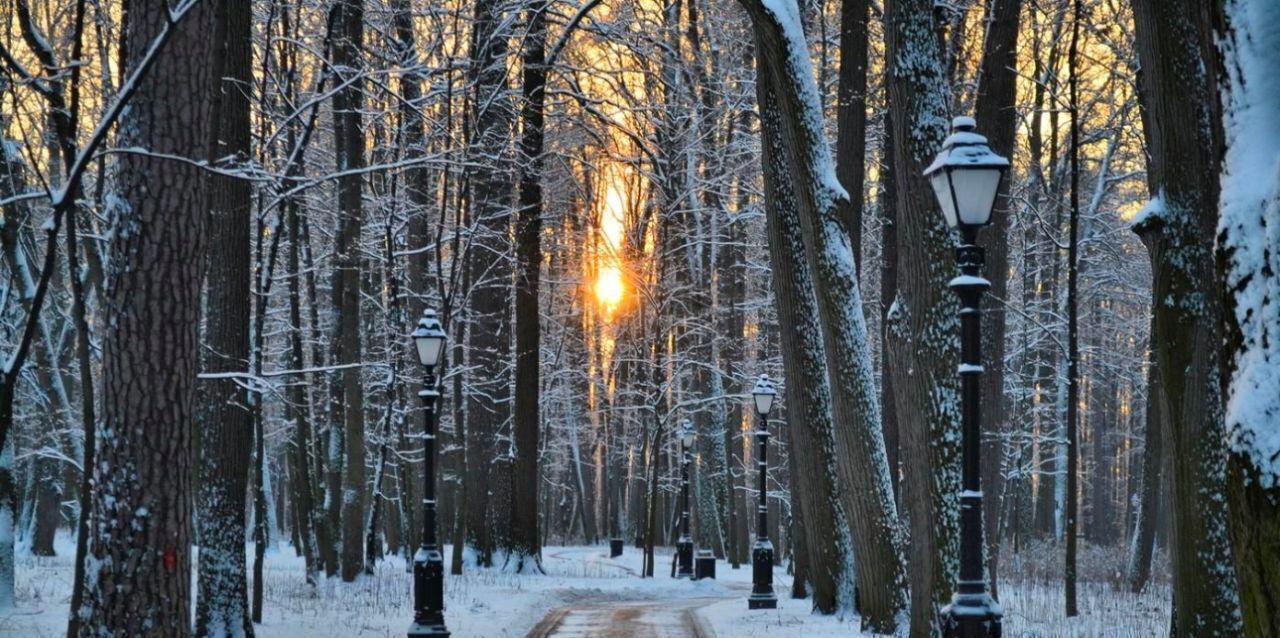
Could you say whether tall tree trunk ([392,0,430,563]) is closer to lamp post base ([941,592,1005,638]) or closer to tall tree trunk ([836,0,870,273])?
tall tree trunk ([836,0,870,273])

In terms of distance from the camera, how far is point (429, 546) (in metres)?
13.2

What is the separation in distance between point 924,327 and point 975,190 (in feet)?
11.5

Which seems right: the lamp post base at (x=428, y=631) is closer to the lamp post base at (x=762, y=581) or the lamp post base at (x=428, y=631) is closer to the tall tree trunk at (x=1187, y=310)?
the lamp post base at (x=762, y=581)

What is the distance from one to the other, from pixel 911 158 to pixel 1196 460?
3.62 meters

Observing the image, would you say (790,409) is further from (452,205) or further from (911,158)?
(452,205)

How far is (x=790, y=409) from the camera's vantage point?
15.6 metres

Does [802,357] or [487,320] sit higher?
[487,320]

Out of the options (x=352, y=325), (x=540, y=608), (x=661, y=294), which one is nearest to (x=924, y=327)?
(x=540, y=608)

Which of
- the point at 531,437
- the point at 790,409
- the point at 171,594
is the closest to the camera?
the point at 171,594

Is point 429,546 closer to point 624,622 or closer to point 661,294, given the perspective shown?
point 624,622

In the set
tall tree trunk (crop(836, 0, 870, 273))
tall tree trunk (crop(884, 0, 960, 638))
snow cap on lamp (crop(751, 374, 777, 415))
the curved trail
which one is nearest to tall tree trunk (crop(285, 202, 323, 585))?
the curved trail

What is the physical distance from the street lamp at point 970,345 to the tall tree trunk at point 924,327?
3005mm

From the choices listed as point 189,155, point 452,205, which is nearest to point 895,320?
point 189,155

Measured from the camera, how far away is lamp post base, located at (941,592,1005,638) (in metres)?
7.75
